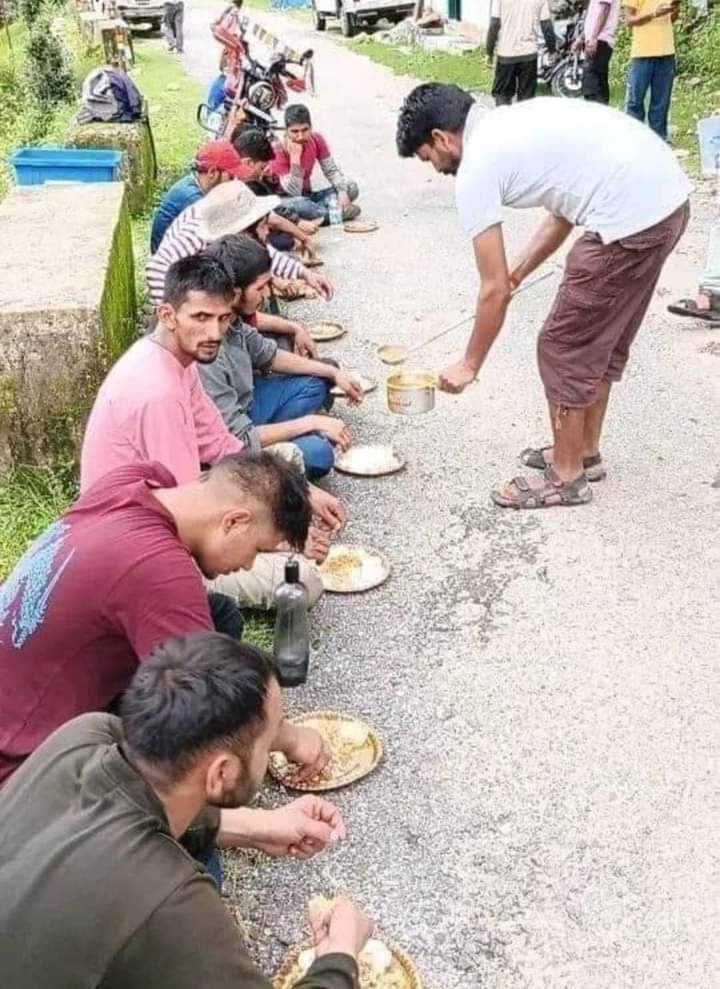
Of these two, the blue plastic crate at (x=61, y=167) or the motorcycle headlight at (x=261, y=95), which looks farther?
the motorcycle headlight at (x=261, y=95)

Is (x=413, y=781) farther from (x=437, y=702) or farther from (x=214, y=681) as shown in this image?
(x=214, y=681)

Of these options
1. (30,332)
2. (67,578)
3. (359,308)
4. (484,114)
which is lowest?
(359,308)

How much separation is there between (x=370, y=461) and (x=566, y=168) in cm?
156

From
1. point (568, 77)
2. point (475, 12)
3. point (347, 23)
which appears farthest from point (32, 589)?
point (347, 23)

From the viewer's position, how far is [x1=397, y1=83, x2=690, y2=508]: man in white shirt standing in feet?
13.0

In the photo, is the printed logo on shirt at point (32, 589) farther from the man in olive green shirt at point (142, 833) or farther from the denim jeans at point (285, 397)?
the denim jeans at point (285, 397)

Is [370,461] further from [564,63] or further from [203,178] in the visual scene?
[564,63]

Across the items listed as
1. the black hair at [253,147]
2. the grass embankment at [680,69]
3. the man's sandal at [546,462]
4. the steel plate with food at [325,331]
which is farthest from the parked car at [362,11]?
the man's sandal at [546,462]

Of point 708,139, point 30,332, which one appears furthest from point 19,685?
point 708,139

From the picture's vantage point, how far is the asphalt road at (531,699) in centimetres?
264

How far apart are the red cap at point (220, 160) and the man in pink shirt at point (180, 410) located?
2.22m

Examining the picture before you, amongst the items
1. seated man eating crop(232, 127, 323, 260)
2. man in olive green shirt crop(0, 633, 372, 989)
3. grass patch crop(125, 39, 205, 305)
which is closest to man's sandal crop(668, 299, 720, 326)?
seated man eating crop(232, 127, 323, 260)

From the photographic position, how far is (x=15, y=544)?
4195mm

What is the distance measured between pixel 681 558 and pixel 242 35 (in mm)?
7690
